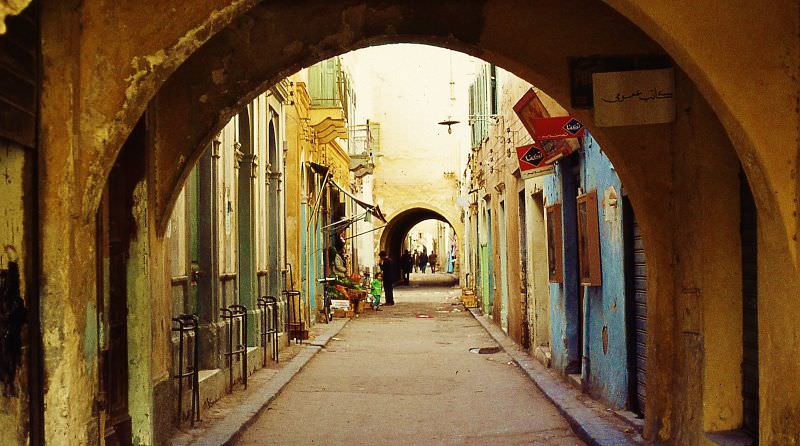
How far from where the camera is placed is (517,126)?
14727 mm

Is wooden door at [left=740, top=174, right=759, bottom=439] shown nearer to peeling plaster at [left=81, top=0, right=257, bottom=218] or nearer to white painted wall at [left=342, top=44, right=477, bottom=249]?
peeling plaster at [left=81, top=0, right=257, bottom=218]

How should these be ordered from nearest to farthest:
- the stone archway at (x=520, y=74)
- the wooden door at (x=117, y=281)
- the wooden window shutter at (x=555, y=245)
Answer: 1. the stone archway at (x=520, y=74)
2. the wooden door at (x=117, y=281)
3. the wooden window shutter at (x=555, y=245)

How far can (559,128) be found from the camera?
976cm

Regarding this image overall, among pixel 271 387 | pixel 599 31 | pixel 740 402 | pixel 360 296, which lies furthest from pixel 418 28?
pixel 360 296

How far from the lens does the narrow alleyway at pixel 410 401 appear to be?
843 cm

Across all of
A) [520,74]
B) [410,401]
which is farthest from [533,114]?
[410,401]

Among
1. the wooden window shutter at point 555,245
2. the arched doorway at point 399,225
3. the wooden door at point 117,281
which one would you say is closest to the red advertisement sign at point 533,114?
the wooden window shutter at point 555,245

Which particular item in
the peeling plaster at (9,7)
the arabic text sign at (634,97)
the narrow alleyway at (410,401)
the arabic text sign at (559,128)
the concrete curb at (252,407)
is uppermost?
the arabic text sign at (559,128)

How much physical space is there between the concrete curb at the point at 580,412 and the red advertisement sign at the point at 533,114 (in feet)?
8.60

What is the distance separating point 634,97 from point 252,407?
16.6ft

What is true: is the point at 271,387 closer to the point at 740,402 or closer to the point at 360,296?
the point at 740,402

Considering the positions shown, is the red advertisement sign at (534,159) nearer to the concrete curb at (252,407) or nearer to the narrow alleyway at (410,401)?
the narrow alleyway at (410,401)

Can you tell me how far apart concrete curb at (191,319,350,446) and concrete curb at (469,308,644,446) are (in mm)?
2947

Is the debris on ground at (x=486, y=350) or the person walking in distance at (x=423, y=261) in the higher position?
the person walking in distance at (x=423, y=261)
